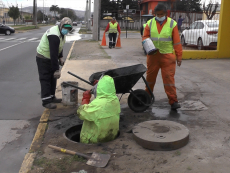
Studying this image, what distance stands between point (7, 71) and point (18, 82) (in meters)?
1.88

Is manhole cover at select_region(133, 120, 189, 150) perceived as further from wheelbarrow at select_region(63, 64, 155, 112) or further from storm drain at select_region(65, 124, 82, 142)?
storm drain at select_region(65, 124, 82, 142)

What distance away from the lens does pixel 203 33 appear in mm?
13945

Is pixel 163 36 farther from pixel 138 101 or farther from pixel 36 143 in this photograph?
pixel 36 143

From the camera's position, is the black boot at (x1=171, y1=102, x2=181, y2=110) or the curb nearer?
the curb

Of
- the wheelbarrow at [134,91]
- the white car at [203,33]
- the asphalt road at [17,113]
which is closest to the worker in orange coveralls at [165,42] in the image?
the wheelbarrow at [134,91]

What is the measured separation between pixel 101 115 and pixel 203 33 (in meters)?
11.4

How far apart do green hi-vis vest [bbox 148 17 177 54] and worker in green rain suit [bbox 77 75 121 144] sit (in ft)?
5.58

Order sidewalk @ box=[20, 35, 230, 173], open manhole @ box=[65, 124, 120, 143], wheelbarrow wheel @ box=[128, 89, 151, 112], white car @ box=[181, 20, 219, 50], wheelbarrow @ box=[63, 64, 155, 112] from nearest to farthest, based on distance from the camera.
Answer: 1. sidewalk @ box=[20, 35, 230, 173]
2. open manhole @ box=[65, 124, 120, 143]
3. wheelbarrow @ box=[63, 64, 155, 112]
4. wheelbarrow wheel @ box=[128, 89, 151, 112]
5. white car @ box=[181, 20, 219, 50]

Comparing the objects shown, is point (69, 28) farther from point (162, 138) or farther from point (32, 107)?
point (162, 138)

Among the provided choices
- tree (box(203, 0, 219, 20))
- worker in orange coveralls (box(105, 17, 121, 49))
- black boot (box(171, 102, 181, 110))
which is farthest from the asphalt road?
tree (box(203, 0, 219, 20))

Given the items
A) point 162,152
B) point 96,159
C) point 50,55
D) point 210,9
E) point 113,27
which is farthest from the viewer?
point 113,27

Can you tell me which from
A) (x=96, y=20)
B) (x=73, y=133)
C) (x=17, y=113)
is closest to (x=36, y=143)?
(x=73, y=133)

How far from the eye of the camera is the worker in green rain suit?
3.89 meters

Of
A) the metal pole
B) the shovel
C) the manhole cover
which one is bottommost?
the shovel
